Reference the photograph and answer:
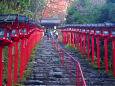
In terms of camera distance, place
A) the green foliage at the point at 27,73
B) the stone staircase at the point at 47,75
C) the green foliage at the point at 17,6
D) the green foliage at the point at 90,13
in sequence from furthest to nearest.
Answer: the green foliage at the point at 90,13
the green foliage at the point at 17,6
the green foliage at the point at 27,73
the stone staircase at the point at 47,75

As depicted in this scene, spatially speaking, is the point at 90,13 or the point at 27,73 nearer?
the point at 27,73

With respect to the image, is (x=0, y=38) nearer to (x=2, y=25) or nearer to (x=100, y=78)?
(x=2, y=25)

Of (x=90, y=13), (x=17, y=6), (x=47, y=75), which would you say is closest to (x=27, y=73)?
(x=47, y=75)

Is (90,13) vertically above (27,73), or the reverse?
(90,13)

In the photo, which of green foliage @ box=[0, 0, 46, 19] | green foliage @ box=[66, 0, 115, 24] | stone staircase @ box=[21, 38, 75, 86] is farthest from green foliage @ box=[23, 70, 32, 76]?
green foliage @ box=[66, 0, 115, 24]

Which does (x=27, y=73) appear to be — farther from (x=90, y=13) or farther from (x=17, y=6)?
(x=90, y=13)

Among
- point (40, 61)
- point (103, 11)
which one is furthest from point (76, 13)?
point (40, 61)

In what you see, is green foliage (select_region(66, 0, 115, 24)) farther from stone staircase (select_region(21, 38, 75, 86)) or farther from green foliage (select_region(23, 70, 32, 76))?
green foliage (select_region(23, 70, 32, 76))

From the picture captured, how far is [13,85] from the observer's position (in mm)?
7918

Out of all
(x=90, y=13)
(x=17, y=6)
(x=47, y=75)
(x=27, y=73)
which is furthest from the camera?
(x=90, y=13)

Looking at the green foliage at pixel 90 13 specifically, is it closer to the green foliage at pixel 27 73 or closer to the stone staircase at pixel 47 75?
the stone staircase at pixel 47 75

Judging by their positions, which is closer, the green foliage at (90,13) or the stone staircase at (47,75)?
the stone staircase at (47,75)

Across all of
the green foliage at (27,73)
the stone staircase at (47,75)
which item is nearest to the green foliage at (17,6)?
the stone staircase at (47,75)

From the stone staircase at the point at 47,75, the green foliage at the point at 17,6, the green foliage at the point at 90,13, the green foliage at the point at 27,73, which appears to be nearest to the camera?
the stone staircase at the point at 47,75
